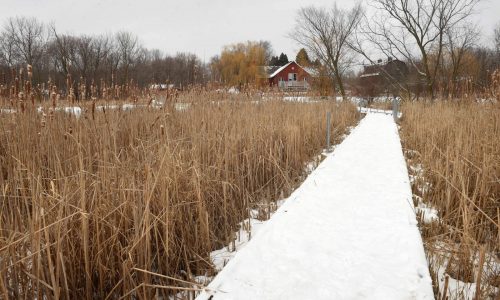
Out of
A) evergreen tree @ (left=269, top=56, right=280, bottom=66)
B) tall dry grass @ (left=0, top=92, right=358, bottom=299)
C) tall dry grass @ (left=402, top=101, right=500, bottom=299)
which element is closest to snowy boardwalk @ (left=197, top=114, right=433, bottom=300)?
tall dry grass @ (left=402, top=101, right=500, bottom=299)

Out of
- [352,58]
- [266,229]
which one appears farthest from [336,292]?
[352,58]

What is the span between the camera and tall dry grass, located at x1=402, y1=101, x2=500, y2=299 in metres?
1.73

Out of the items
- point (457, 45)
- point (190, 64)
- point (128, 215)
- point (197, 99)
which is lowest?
point (128, 215)

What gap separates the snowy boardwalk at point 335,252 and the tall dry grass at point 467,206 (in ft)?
0.71

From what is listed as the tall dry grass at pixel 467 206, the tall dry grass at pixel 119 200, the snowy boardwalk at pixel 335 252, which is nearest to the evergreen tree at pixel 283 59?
the tall dry grass at pixel 467 206

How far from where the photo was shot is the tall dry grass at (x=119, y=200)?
1.36 metres

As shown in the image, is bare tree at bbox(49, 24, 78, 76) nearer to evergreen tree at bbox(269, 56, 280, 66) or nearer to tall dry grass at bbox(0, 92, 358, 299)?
tall dry grass at bbox(0, 92, 358, 299)

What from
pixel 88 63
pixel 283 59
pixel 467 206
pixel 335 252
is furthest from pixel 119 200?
pixel 283 59

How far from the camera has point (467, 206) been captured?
98.7 inches

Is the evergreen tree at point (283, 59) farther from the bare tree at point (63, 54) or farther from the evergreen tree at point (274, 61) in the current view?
the bare tree at point (63, 54)

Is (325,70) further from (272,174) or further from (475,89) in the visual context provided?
(272,174)

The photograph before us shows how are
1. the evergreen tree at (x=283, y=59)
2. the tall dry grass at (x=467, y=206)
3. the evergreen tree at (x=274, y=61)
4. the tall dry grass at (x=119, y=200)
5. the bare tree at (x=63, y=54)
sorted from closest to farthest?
the tall dry grass at (x=119, y=200), the tall dry grass at (x=467, y=206), the bare tree at (x=63, y=54), the evergreen tree at (x=274, y=61), the evergreen tree at (x=283, y=59)

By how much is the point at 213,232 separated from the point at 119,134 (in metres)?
1.97

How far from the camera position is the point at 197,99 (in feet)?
15.6
